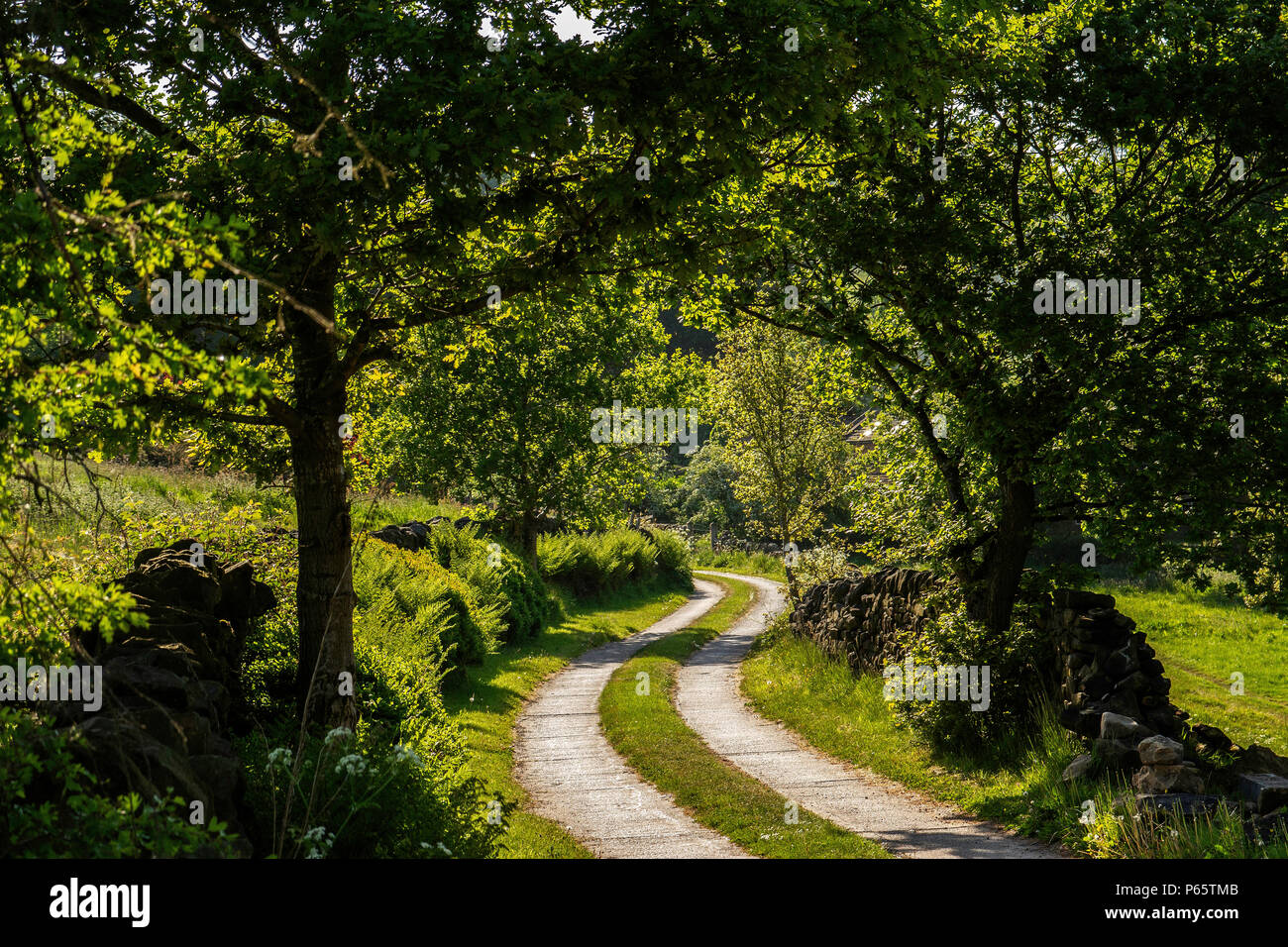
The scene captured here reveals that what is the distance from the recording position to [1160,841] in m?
7.56

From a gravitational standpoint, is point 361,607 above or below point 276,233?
below

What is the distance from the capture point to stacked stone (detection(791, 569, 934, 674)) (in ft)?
48.8

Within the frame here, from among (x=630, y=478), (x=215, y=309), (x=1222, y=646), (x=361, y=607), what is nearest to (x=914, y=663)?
(x=361, y=607)

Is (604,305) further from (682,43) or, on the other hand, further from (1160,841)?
(1160,841)

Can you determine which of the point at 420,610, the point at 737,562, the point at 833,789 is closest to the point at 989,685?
the point at 833,789

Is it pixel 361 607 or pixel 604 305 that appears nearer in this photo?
pixel 604 305

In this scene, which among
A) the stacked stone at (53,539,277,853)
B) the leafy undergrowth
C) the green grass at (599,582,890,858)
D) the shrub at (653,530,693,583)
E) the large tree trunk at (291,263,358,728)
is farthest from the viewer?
the shrub at (653,530,693,583)

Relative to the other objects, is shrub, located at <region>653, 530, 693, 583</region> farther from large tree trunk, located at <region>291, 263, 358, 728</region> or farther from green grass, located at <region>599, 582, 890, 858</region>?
large tree trunk, located at <region>291, 263, 358, 728</region>

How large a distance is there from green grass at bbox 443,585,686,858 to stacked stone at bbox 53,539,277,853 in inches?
107

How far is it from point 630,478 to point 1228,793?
2185cm

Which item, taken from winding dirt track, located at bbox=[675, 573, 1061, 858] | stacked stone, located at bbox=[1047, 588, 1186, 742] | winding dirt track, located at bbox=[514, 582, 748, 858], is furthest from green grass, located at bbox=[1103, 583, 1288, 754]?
winding dirt track, located at bbox=[514, 582, 748, 858]

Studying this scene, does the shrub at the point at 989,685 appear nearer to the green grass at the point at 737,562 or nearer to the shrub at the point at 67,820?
the shrub at the point at 67,820
